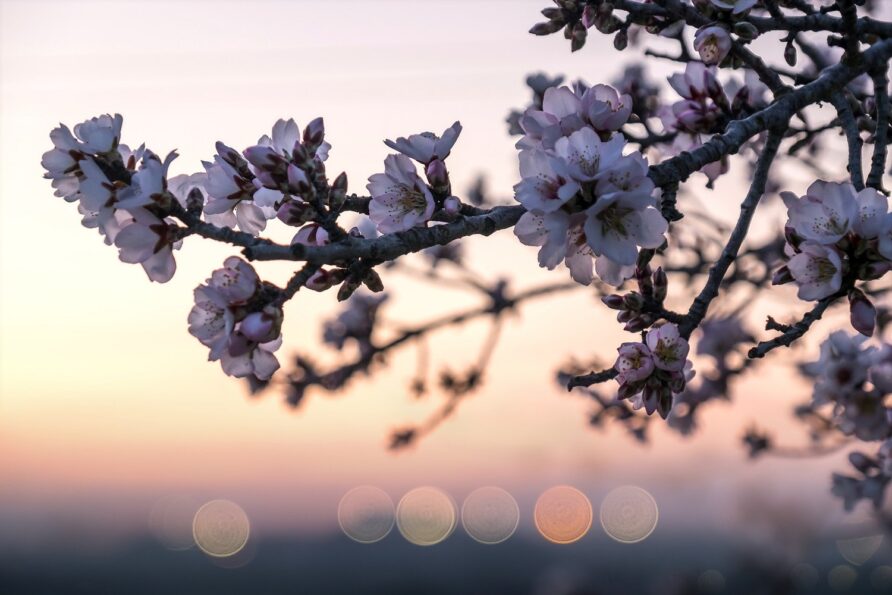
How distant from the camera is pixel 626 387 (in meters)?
2.37

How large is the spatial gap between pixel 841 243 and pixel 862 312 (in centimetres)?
19

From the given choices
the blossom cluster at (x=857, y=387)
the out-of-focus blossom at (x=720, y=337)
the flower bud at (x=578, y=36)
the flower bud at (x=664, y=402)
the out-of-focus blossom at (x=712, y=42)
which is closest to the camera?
the flower bud at (x=664, y=402)

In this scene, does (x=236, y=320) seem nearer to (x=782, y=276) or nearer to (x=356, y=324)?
(x=782, y=276)

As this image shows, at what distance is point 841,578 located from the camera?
1036 centimetres

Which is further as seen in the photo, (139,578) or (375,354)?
(139,578)

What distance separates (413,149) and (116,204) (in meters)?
0.72

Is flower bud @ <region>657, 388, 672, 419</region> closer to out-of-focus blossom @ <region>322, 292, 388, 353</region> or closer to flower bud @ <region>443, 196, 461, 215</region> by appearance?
flower bud @ <region>443, 196, 461, 215</region>

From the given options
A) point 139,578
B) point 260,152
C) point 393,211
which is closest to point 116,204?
point 260,152

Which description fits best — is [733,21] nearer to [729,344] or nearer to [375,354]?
[375,354]

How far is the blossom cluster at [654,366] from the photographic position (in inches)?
92.2

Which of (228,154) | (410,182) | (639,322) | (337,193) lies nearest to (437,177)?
(410,182)

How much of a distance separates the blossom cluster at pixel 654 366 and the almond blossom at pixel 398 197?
63cm

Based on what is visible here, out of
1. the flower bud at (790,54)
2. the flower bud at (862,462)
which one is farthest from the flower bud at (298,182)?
the flower bud at (862,462)

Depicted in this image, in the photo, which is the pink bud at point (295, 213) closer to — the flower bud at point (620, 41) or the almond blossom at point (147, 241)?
the almond blossom at point (147, 241)
